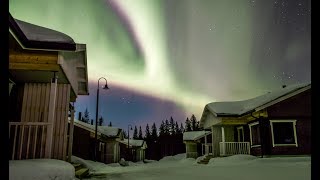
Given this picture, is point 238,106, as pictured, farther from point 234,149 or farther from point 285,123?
point 285,123

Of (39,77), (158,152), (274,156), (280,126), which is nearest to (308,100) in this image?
(280,126)

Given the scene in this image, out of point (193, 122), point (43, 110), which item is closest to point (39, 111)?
point (43, 110)

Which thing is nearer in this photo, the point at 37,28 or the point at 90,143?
the point at 37,28

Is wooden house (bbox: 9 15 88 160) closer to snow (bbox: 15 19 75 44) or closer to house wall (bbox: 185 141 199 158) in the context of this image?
snow (bbox: 15 19 75 44)

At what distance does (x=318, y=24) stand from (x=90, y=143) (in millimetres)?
31721

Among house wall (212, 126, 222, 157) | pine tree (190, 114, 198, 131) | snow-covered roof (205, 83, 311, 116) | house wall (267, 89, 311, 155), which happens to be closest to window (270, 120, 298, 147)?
house wall (267, 89, 311, 155)

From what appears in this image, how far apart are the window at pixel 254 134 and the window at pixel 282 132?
4.20ft

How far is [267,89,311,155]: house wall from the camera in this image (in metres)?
20.1

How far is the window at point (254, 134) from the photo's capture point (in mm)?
21688

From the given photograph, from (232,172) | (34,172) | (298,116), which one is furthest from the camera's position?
(298,116)

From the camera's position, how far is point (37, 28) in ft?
33.9

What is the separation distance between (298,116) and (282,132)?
155 cm

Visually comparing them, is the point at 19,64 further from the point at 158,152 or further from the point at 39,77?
the point at 158,152

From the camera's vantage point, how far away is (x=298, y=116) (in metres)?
20.3
